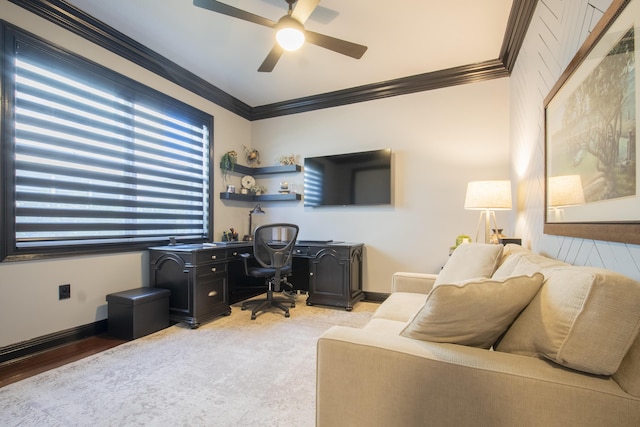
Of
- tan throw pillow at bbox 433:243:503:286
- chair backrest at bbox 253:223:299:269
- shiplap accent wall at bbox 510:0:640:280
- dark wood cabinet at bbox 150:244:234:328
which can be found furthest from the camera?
chair backrest at bbox 253:223:299:269

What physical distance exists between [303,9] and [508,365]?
7.68 ft

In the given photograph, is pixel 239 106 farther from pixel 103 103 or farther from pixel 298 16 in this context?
pixel 298 16

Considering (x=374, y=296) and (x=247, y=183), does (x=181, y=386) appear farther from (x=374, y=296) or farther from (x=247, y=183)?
(x=247, y=183)

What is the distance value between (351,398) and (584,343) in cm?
69

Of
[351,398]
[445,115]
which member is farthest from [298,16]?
[351,398]

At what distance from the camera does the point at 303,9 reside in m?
2.04

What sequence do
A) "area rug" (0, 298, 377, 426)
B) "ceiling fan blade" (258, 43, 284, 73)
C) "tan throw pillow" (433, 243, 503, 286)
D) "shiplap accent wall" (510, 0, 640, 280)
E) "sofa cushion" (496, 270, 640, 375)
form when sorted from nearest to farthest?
"sofa cushion" (496, 270, 640, 375) → "shiplap accent wall" (510, 0, 640, 280) → "area rug" (0, 298, 377, 426) → "tan throw pillow" (433, 243, 503, 286) → "ceiling fan blade" (258, 43, 284, 73)

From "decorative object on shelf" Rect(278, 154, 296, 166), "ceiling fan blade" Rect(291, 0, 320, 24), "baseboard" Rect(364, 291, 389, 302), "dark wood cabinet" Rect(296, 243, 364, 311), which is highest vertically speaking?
"ceiling fan blade" Rect(291, 0, 320, 24)

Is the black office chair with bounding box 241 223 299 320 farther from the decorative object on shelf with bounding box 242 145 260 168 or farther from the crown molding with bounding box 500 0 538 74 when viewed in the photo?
the crown molding with bounding box 500 0 538 74

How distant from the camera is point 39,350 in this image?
7.29 ft

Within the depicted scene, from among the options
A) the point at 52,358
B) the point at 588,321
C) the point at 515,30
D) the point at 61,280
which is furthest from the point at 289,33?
the point at 52,358

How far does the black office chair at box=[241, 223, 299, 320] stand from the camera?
310cm

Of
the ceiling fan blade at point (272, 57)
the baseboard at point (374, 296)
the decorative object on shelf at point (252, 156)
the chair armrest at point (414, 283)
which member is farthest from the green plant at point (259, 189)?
the chair armrest at point (414, 283)

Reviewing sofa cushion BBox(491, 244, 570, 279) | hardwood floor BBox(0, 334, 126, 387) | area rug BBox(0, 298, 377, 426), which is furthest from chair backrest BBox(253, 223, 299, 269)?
sofa cushion BBox(491, 244, 570, 279)
